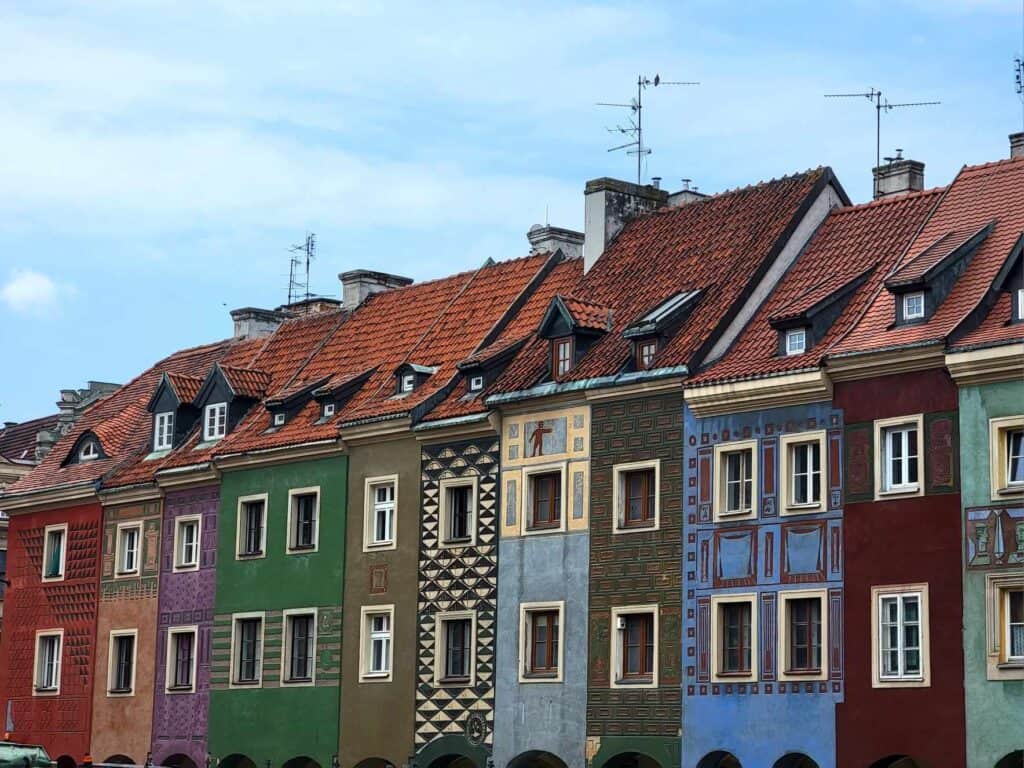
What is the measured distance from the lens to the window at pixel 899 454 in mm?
38625

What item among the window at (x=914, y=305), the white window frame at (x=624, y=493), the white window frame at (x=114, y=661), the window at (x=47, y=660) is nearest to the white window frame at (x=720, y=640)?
the white window frame at (x=624, y=493)

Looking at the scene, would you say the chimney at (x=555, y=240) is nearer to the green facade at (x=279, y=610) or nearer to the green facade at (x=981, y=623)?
the green facade at (x=279, y=610)

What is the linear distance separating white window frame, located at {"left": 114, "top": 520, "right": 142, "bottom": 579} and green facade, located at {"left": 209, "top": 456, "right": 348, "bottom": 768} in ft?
12.2

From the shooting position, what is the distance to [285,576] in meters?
52.6

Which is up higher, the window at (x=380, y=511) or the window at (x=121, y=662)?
the window at (x=380, y=511)

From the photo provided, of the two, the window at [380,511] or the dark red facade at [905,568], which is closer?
the dark red facade at [905,568]

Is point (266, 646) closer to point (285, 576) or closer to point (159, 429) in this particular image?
point (285, 576)

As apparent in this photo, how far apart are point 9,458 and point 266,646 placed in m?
34.6

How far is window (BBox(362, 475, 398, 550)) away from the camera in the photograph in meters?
50.1

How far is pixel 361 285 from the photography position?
195 feet

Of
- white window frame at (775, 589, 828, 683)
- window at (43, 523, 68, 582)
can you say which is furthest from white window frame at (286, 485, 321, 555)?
white window frame at (775, 589, 828, 683)

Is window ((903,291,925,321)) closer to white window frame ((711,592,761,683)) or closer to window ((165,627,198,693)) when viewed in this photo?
white window frame ((711,592,761,683))

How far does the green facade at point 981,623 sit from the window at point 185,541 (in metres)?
24.2

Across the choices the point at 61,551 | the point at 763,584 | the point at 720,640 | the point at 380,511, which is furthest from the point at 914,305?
the point at 61,551
